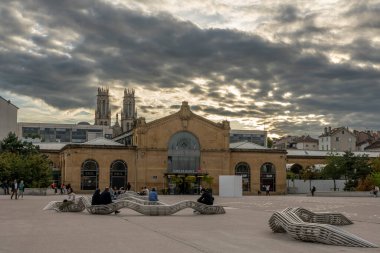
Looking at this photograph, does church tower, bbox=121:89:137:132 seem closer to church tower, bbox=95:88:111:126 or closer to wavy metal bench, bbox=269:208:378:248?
church tower, bbox=95:88:111:126

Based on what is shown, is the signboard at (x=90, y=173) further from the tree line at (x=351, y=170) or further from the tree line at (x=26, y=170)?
the tree line at (x=351, y=170)

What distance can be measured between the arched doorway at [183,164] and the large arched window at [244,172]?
Answer: 6385 mm

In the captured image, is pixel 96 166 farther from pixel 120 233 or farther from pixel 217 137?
pixel 120 233

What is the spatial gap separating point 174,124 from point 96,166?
12332 mm

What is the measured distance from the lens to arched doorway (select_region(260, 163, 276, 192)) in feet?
280

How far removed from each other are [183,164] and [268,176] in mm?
13215

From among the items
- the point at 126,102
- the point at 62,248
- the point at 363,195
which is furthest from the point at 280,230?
the point at 126,102

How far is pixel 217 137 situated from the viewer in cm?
8369

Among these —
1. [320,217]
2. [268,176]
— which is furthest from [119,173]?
[320,217]

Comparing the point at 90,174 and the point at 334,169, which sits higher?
the point at 334,169

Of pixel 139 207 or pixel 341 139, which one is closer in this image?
pixel 139 207

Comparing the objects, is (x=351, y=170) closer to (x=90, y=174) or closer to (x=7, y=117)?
(x=90, y=174)

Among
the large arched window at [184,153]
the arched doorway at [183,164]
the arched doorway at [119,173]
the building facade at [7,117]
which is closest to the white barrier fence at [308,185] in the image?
the arched doorway at [183,164]

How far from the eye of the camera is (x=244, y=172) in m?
85.4
